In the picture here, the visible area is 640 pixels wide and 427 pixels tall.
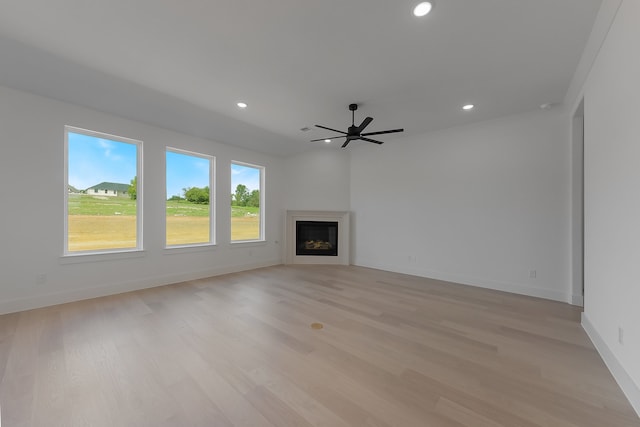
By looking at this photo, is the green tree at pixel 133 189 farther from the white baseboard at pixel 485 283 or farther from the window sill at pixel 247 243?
the white baseboard at pixel 485 283

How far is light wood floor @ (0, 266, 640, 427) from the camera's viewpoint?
1.50m

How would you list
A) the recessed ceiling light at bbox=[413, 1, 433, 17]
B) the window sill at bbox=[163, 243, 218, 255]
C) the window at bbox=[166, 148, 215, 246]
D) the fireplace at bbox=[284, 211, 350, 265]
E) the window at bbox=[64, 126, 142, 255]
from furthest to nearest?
1. the fireplace at bbox=[284, 211, 350, 265]
2. the window at bbox=[166, 148, 215, 246]
3. the window sill at bbox=[163, 243, 218, 255]
4. the window at bbox=[64, 126, 142, 255]
5. the recessed ceiling light at bbox=[413, 1, 433, 17]

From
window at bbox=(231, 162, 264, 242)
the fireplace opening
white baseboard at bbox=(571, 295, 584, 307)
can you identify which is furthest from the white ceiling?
the fireplace opening

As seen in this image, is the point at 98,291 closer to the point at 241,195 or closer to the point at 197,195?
the point at 197,195

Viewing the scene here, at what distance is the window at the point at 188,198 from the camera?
4.58 m

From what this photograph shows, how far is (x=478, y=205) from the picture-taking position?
14.1 feet

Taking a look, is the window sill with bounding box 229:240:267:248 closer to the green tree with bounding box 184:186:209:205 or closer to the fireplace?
the fireplace

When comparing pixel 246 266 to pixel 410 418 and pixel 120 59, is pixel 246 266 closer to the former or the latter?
pixel 120 59

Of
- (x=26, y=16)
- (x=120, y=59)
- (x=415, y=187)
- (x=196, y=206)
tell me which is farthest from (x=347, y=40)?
(x=196, y=206)

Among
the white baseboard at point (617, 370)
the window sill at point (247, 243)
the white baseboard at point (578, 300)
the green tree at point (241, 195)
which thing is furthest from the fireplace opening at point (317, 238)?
the white baseboard at point (617, 370)

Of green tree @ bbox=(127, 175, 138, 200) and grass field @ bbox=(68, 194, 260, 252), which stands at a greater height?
green tree @ bbox=(127, 175, 138, 200)

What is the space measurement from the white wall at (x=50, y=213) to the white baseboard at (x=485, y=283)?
14.4ft

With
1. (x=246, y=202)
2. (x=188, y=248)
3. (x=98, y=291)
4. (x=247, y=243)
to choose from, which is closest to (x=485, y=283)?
(x=247, y=243)

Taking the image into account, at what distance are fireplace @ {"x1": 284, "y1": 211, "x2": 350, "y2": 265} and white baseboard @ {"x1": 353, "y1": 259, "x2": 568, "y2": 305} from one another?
0.97 metres
